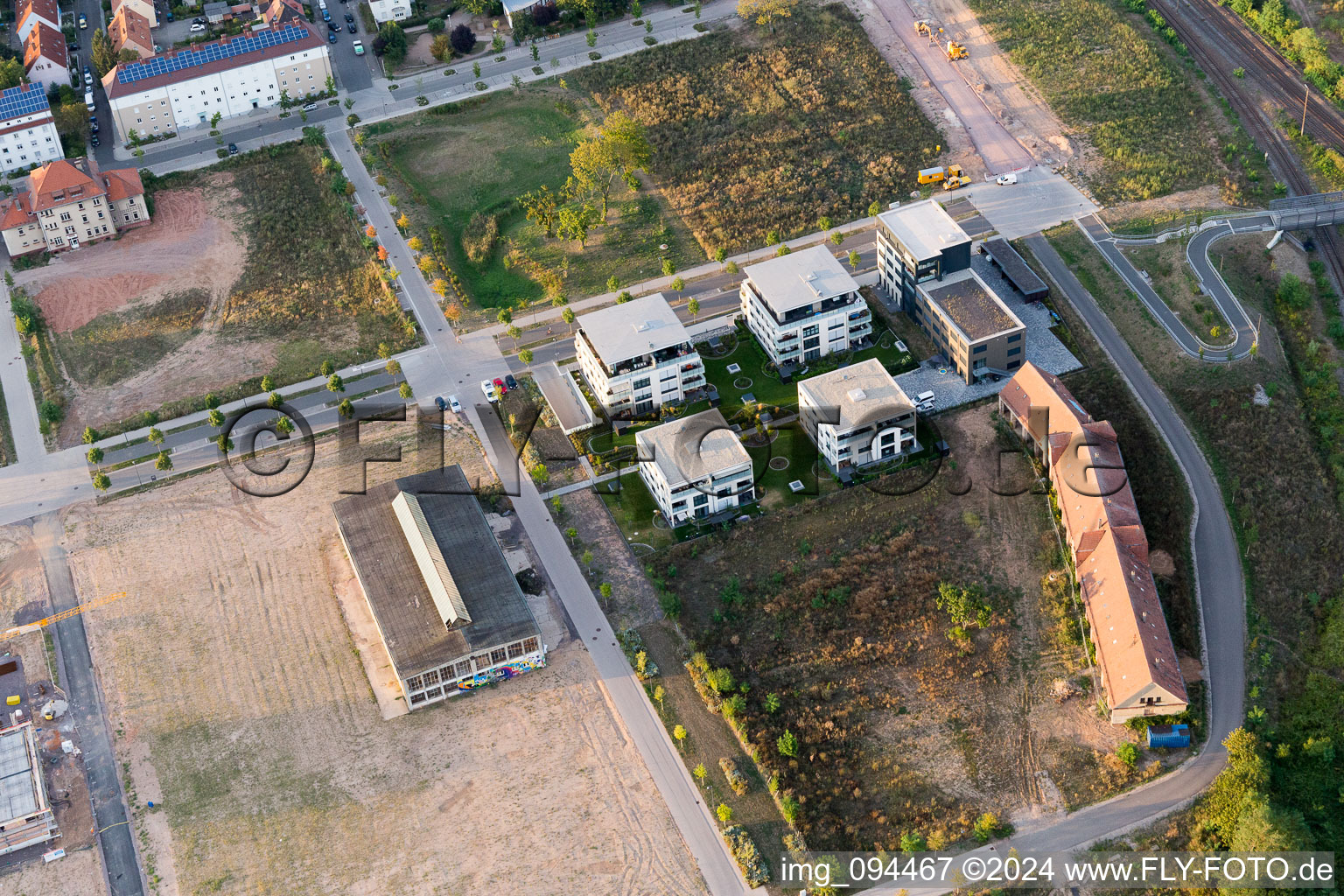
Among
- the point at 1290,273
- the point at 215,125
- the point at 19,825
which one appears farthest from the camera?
the point at 215,125

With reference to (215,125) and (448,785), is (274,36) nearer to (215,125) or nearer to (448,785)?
(215,125)

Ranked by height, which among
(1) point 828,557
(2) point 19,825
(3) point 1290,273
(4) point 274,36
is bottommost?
(2) point 19,825

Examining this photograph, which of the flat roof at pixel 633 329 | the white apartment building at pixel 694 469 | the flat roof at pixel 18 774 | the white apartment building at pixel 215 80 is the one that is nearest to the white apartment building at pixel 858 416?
the white apartment building at pixel 694 469

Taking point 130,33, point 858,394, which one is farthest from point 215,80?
point 858,394

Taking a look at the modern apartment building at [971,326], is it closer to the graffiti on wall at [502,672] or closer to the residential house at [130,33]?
the graffiti on wall at [502,672]

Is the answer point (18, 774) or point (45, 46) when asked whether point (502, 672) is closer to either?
point (18, 774)

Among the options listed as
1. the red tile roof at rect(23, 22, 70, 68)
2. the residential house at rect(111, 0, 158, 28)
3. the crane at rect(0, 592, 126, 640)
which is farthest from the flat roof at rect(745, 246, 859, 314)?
the residential house at rect(111, 0, 158, 28)

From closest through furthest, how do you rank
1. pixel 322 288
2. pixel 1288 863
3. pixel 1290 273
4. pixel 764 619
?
pixel 1288 863
pixel 764 619
pixel 1290 273
pixel 322 288

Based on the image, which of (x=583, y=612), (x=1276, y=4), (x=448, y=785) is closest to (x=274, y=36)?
(x=583, y=612)
